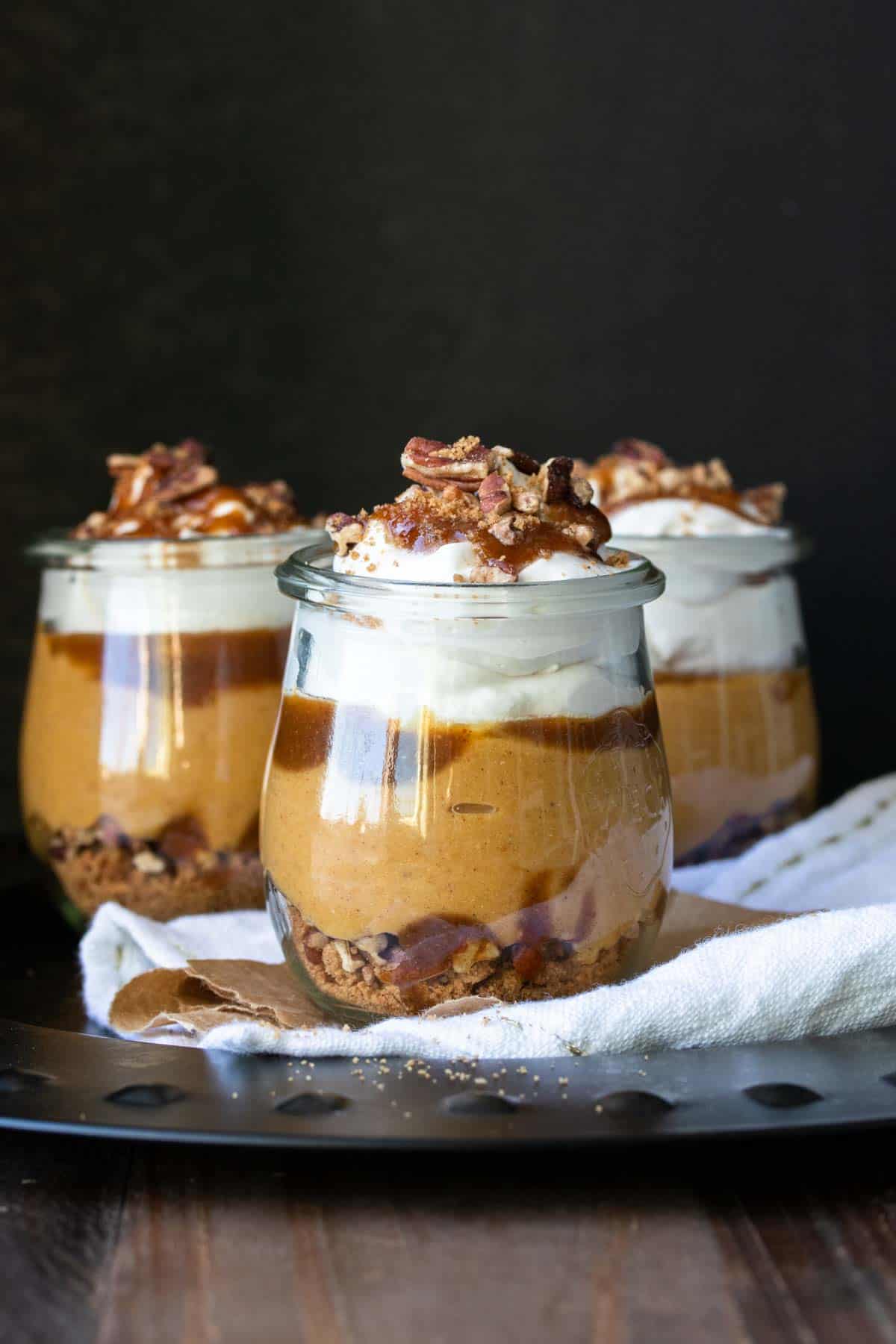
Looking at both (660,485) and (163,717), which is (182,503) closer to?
(163,717)

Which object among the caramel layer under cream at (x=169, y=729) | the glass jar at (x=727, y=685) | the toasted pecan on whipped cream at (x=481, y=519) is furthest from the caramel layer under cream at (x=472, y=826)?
the glass jar at (x=727, y=685)

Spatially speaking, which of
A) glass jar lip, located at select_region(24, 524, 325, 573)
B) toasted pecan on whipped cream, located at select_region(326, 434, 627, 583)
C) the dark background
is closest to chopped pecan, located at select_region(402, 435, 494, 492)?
toasted pecan on whipped cream, located at select_region(326, 434, 627, 583)

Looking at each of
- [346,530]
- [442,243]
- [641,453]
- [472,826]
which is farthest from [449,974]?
[442,243]

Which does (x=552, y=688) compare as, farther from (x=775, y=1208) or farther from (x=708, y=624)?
(x=708, y=624)

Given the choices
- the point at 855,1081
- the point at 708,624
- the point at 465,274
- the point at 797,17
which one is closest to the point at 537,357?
the point at 465,274

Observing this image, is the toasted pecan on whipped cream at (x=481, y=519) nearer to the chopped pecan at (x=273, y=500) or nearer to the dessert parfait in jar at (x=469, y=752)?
the dessert parfait in jar at (x=469, y=752)

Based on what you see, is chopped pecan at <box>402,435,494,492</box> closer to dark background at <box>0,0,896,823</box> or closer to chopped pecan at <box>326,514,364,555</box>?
chopped pecan at <box>326,514,364,555</box>

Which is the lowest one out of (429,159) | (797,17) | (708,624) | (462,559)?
(708,624)
